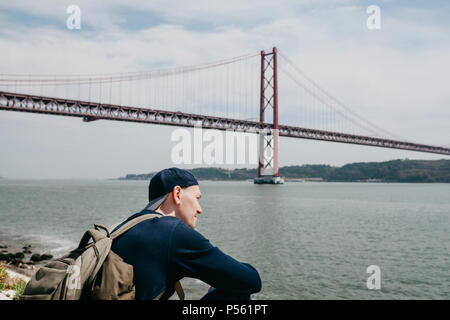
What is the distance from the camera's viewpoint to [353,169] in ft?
458

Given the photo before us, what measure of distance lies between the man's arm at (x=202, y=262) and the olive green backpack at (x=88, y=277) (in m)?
0.20

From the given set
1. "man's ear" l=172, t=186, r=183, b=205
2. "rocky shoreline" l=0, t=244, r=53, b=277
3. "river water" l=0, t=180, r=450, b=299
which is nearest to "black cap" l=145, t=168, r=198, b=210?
"man's ear" l=172, t=186, r=183, b=205

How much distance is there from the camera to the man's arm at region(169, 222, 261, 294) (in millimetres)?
1519

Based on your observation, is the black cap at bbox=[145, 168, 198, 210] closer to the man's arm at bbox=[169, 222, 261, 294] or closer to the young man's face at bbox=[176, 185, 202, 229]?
the young man's face at bbox=[176, 185, 202, 229]

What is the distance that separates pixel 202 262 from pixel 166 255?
150 mm

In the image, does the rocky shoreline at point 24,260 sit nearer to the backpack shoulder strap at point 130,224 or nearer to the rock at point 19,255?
the rock at point 19,255

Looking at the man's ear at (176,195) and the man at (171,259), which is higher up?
the man's ear at (176,195)

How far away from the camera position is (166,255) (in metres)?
1.54

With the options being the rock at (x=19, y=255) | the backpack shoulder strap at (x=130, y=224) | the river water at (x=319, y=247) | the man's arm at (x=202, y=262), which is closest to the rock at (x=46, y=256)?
the river water at (x=319, y=247)

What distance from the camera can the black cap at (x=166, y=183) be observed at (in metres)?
1.78

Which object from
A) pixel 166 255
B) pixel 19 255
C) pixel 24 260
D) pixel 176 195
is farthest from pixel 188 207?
pixel 19 255

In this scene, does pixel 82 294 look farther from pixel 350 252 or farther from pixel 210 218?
pixel 210 218

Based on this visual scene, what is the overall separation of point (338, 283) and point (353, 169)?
5373 inches
